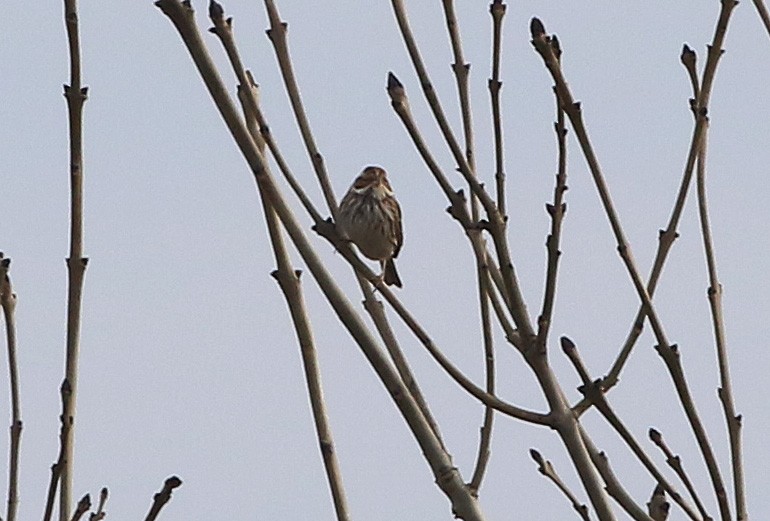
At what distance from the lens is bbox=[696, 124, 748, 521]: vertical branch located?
10.3 ft

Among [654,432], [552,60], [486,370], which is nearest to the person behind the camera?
[552,60]

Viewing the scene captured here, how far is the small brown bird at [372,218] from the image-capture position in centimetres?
698

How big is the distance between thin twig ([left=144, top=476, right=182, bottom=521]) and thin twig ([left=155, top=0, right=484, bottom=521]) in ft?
1.61

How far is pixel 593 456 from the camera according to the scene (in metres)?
3.04

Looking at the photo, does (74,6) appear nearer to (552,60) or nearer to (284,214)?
(284,214)

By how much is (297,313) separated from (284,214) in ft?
1.83

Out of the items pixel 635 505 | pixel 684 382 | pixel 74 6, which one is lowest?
pixel 635 505

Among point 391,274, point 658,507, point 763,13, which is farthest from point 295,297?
point 391,274

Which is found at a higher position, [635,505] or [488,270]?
[488,270]

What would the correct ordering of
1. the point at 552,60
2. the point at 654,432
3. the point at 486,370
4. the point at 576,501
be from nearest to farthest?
the point at 552,60, the point at 576,501, the point at 654,432, the point at 486,370

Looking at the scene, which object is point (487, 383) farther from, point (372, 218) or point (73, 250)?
point (372, 218)

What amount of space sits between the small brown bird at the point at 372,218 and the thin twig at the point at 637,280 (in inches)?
156

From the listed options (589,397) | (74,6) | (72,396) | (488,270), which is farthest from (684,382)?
(74,6)

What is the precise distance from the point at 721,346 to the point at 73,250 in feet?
4.74
